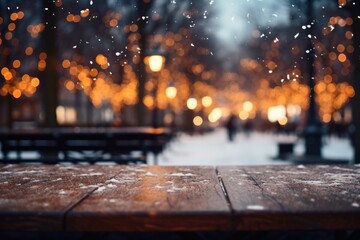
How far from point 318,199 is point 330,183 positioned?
1.97 feet

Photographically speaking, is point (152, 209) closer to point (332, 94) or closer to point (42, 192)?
point (42, 192)

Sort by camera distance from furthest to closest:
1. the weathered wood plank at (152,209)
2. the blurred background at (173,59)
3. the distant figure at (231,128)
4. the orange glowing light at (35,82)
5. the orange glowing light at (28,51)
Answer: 1. the orange glowing light at (35,82)
2. the orange glowing light at (28,51)
3. the distant figure at (231,128)
4. the blurred background at (173,59)
5. the weathered wood plank at (152,209)

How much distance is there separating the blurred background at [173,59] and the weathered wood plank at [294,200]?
9.92 ft

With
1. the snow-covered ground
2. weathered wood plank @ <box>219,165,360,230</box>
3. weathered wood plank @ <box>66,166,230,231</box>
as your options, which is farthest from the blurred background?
weathered wood plank @ <box>66,166,230,231</box>

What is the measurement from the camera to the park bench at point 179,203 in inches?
75.0

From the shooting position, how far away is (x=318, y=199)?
7.16 feet

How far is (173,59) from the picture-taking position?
80.1ft

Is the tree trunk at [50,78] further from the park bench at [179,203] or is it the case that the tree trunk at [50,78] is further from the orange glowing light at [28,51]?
the orange glowing light at [28,51]

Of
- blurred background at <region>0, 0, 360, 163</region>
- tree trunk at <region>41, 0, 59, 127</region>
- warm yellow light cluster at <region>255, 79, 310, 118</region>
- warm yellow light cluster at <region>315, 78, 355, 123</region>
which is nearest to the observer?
blurred background at <region>0, 0, 360, 163</region>

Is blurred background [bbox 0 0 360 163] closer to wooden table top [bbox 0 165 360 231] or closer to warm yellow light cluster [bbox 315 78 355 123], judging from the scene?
warm yellow light cluster [bbox 315 78 355 123]

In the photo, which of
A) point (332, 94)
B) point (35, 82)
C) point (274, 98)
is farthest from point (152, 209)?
point (274, 98)

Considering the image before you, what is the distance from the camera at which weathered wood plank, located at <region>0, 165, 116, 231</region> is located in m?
1.91

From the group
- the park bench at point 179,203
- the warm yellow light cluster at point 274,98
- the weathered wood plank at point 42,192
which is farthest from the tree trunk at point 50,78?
the warm yellow light cluster at point 274,98

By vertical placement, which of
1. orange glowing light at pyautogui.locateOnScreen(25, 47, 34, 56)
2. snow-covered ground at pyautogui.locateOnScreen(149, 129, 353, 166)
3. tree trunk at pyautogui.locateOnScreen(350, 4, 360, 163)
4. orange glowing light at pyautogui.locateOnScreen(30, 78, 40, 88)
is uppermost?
orange glowing light at pyautogui.locateOnScreen(25, 47, 34, 56)
